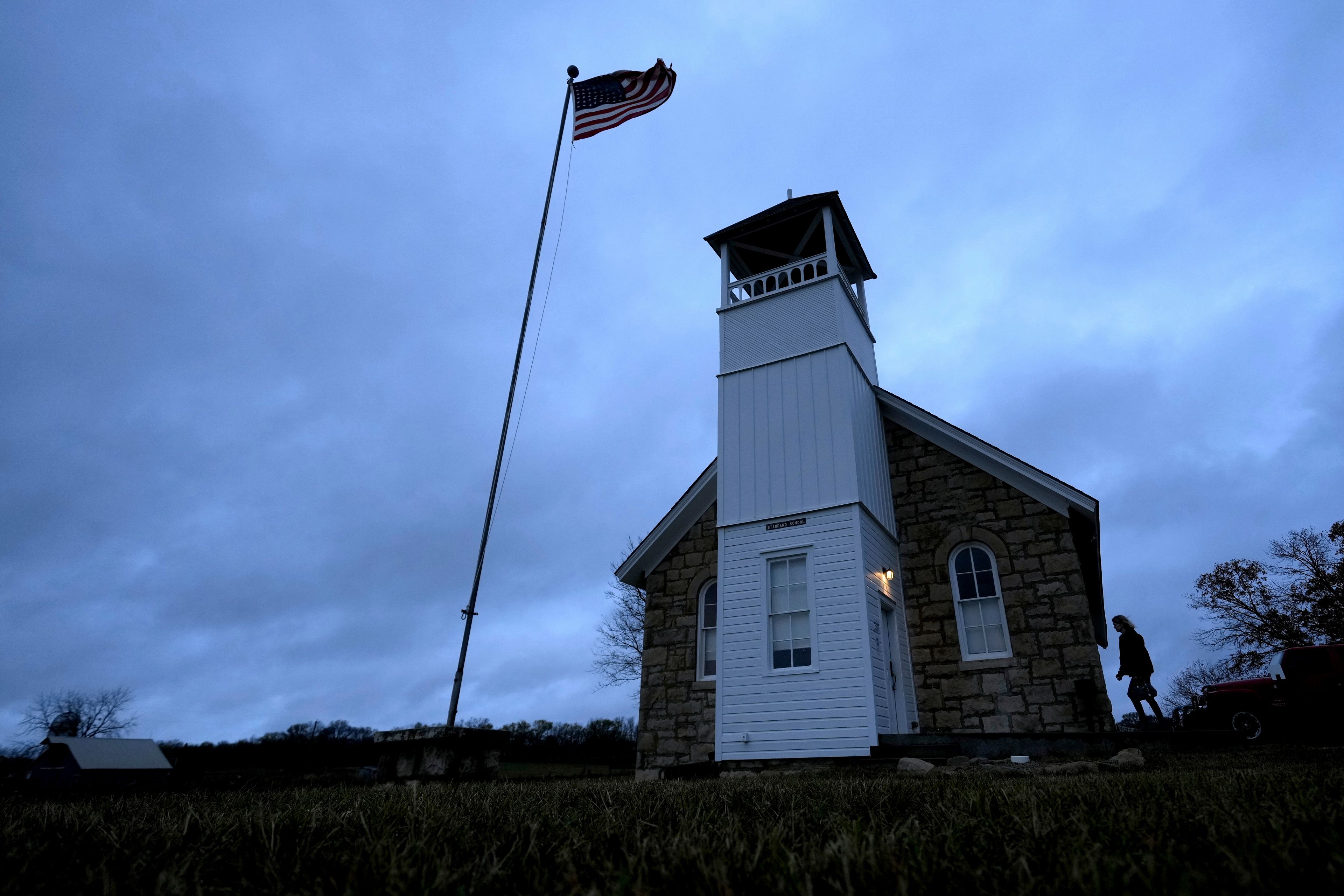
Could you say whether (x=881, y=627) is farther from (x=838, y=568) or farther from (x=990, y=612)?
(x=990, y=612)

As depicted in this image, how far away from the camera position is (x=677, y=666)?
12.5m

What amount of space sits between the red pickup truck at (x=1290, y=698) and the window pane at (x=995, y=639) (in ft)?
13.7

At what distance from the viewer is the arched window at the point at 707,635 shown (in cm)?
1224

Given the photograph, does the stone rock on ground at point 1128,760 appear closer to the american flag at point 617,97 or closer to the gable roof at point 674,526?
the gable roof at point 674,526

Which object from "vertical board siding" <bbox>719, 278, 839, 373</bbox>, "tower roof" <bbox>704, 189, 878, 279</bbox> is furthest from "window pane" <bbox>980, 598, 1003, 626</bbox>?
"tower roof" <bbox>704, 189, 878, 279</bbox>

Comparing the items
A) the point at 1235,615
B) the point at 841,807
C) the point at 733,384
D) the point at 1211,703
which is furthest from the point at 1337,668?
the point at 1235,615

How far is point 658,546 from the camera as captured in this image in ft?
44.6

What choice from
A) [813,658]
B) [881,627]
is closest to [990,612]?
[881,627]

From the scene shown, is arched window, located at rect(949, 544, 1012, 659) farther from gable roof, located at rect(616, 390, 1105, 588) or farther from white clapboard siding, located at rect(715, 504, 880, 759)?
white clapboard siding, located at rect(715, 504, 880, 759)

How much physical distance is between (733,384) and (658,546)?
362 centimetres

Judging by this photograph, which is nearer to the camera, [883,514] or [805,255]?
[883,514]

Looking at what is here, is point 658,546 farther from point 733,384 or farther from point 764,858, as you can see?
point 764,858

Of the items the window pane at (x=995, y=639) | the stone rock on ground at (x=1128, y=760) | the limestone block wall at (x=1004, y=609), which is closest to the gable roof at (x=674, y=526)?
the limestone block wall at (x=1004, y=609)

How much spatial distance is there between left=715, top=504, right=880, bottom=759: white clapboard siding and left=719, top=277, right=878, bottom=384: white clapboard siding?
3.21 meters
